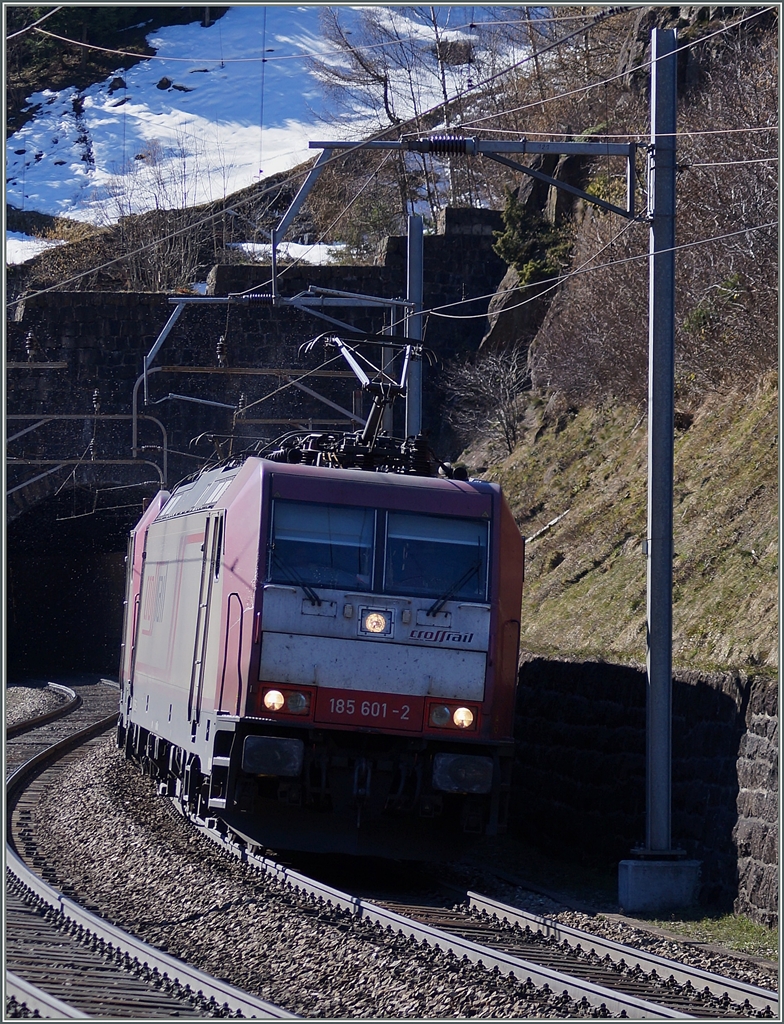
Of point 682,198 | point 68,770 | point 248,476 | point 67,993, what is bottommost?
point 68,770

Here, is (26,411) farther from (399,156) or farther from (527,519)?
(399,156)

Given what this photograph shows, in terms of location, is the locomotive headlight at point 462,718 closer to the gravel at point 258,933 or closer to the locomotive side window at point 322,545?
the locomotive side window at point 322,545

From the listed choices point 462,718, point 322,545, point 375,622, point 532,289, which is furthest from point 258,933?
point 532,289

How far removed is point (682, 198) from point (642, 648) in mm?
7183

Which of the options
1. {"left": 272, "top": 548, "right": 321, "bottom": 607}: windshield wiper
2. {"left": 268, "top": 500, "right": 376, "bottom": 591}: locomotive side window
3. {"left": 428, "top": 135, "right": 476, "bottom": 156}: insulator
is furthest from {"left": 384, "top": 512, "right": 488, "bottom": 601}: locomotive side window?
{"left": 428, "top": 135, "right": 476, "bottom": 156}: insulator

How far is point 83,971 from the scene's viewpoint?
8.24 m

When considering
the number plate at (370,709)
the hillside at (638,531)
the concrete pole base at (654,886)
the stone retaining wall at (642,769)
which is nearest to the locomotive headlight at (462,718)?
the number plate at (370,709)

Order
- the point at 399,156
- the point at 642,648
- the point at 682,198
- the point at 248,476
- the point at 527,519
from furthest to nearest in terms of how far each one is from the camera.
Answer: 1. the point at 399,156
2. the point at 527,519
3. the point at 682,198
4. the point at 642,648
5. the point at 248,476

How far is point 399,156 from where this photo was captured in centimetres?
5434

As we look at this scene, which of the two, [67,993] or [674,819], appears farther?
[674,819]

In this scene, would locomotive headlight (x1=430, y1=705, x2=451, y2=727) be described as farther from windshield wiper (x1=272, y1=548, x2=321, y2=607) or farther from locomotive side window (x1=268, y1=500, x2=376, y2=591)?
windshield wiper (x1=272, y1=548, x2=321, y2=607)

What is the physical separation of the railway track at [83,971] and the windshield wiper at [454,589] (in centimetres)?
353

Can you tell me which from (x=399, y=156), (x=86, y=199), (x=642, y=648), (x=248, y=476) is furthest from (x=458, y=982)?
(x=86, y=199)

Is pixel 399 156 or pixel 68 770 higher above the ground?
pixel 399 156
